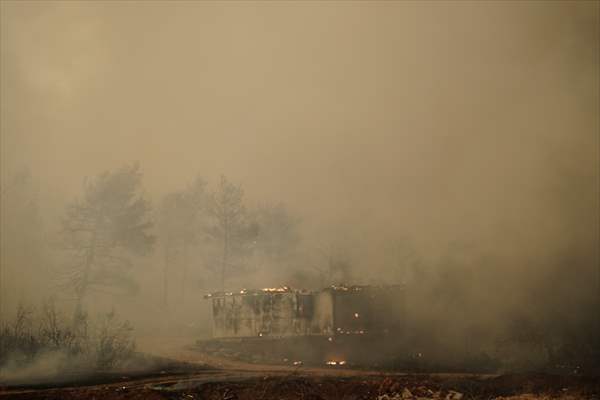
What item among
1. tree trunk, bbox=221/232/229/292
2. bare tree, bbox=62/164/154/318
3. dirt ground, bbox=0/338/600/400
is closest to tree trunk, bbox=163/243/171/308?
tree trunk, bbox=221/232/229/292

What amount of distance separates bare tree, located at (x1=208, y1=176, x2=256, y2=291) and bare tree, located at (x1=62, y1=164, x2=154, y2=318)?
6.62 metres

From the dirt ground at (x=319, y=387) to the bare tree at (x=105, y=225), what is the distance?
36.2ft

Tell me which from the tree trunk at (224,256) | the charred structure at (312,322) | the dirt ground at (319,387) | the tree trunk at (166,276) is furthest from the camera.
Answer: the tree trunk at (166,276)

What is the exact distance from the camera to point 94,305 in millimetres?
33844

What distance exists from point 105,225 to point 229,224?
35.0 ft

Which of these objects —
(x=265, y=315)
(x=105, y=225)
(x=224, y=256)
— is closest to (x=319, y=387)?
(x=265, y=315)

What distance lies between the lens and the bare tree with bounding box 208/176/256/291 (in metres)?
37.0

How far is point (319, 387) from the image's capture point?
14805 mm

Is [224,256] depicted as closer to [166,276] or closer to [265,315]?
[166,276]

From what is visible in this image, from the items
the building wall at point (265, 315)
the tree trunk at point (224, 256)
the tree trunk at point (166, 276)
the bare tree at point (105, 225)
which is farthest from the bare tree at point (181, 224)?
the building wall at point (265, 315)

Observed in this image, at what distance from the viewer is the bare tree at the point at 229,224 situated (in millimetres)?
36969

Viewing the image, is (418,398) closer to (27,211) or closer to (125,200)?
(125,200)

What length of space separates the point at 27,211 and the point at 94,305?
8935 mm

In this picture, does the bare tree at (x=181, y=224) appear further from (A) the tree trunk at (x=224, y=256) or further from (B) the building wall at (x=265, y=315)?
(B) the building wall at (x=265, y=315)
